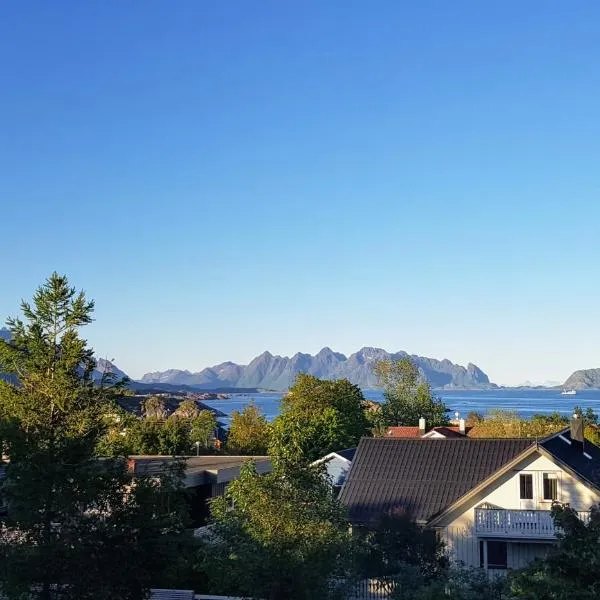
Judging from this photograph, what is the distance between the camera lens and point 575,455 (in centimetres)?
3425

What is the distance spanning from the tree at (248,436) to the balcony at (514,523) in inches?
1610

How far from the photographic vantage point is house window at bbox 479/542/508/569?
30266mm

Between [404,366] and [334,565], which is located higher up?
[404,366]

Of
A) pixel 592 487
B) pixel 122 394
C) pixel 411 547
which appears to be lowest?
pixel 411 547

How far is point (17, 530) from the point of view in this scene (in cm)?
1906

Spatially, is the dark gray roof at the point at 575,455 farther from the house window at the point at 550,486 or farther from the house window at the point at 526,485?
the house window at the point at 526,485

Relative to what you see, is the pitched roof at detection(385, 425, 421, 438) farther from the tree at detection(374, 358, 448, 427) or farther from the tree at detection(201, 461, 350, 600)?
the tree at detection(201, 461, 350, 600)

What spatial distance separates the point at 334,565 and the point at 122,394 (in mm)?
6642

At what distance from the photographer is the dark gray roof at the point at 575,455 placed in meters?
31.4

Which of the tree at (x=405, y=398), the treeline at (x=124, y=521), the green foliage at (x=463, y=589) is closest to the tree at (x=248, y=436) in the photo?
the tree at (x=405, y=398)

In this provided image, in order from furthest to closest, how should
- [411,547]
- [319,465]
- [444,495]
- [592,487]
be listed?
1. [444,495]
2. [592,487]
3. [411,547]
4. [319,465]

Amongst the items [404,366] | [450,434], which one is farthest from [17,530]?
[404,366]

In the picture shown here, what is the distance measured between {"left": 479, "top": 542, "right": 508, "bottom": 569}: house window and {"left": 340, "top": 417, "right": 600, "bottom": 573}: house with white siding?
1.4 inches

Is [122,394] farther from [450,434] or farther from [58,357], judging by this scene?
[450,434]
